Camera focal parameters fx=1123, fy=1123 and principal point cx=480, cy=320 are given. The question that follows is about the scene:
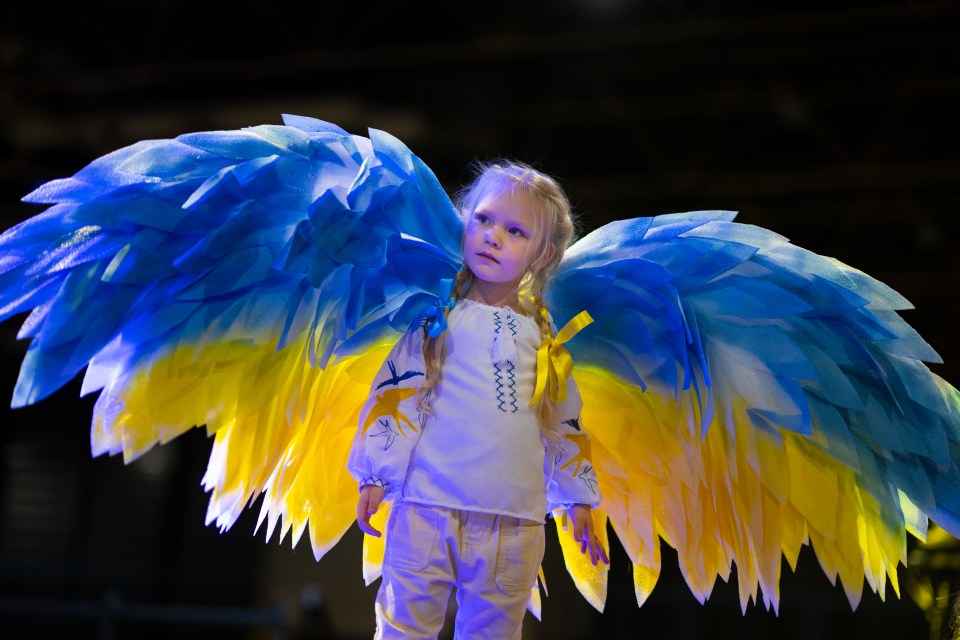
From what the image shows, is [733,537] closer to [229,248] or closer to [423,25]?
[229,248]

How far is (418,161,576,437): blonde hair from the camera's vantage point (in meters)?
1.95

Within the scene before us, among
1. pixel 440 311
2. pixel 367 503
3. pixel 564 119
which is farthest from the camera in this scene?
pixel 564 119

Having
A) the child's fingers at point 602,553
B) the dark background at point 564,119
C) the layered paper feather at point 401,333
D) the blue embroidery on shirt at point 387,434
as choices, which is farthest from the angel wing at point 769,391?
the dark background at point 564,119

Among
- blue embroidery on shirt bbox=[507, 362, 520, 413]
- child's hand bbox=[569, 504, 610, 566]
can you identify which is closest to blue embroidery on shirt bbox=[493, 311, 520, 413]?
blue embroidery on shirt bbox=[507, 362, 520, 413]

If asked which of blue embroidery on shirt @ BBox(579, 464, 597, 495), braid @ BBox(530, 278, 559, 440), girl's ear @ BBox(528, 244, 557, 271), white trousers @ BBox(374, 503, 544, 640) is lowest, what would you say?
white trousers @ BBox(374, 503, 544, 640)

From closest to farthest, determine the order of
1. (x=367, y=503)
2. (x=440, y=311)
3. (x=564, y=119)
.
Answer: (x=367, y=503) → (x=440, y=311) → (x=564, y=119)

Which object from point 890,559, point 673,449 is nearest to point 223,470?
point 673,449

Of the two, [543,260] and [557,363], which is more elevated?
[543,260]

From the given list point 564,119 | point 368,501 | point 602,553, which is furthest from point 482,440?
point 564,119

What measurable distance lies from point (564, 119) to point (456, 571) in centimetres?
515

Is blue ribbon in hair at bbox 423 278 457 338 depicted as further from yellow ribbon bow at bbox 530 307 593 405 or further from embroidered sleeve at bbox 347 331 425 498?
yellow ribbon bow at bbox 530 307 593 405

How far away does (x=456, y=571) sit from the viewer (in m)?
1.90

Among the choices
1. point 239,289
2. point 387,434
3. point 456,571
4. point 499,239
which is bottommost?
point 456,571

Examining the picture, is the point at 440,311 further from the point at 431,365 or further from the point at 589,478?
the point at 589,478
